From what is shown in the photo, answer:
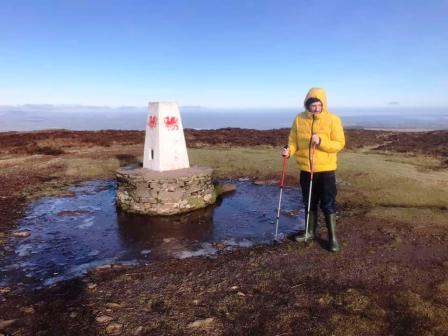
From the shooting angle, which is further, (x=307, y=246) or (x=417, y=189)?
(x=417, y=189)

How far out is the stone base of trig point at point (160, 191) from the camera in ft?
34.2

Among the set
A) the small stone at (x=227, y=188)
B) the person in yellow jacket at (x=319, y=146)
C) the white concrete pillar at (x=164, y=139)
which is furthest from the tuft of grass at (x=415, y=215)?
the white concrete pillar at (x=164, y=139)

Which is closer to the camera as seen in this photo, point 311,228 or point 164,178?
point 311,228

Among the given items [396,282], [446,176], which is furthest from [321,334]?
[446,176]

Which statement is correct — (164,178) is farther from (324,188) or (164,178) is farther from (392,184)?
(392,184)

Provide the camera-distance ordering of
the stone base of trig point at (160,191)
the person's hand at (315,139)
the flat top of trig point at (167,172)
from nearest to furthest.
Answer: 1. the person's hand at (315,139)
2. the stone base of trig point at (160,191)
3. the flat top of trig point at (167,172)

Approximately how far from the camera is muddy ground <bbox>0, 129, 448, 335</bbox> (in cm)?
469

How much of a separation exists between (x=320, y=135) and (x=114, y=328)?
463 centimetres

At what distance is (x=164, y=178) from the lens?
34.4 feet

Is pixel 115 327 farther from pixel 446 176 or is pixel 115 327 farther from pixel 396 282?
pixel 446 176

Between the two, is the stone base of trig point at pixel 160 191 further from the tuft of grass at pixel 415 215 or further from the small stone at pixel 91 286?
the tuft of grass at pixel 415 215

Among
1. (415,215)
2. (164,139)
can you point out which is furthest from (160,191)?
(415,215)

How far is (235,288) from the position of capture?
18.8ft

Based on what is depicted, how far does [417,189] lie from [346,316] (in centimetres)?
892
